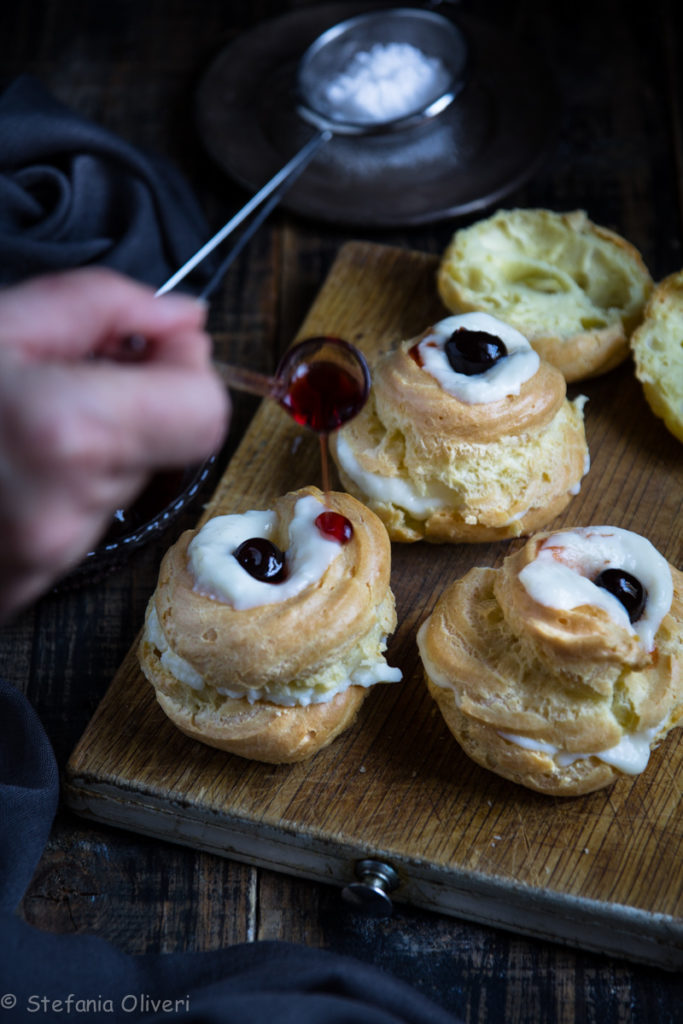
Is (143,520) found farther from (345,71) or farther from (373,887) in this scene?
(345,71)

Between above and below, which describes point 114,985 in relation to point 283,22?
below

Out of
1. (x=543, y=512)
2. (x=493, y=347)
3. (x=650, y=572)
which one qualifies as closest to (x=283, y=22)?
(x=493, y=347)

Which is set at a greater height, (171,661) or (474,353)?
(474,353)

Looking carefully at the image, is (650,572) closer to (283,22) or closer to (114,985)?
(114,985)

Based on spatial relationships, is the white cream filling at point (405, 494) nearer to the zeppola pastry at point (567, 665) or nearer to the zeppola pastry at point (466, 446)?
the zeppola pastry at point (466, 446)

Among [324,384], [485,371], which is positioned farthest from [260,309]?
[485,371]

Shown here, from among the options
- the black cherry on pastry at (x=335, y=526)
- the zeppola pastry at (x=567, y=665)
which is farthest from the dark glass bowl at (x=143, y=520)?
the zeppola pastry at (x=567, y=665)
